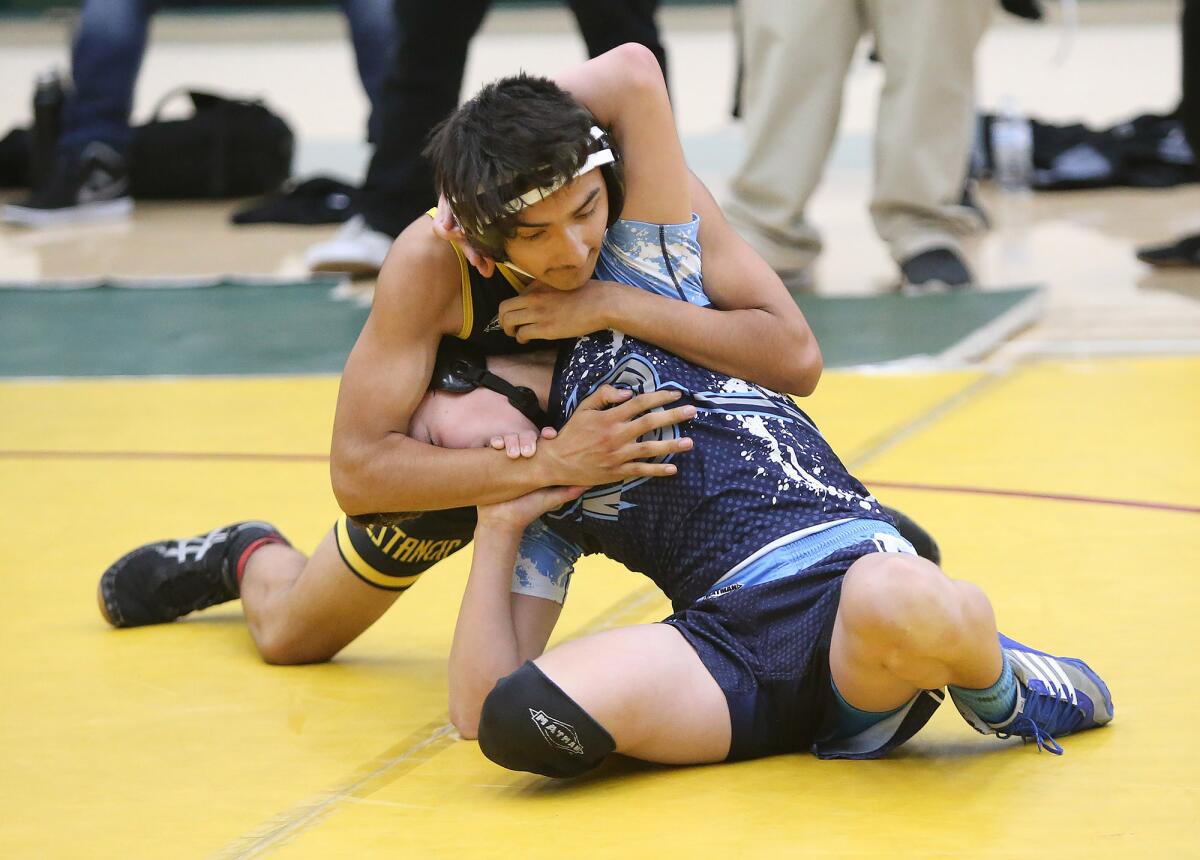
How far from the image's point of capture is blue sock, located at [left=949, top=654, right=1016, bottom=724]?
1734 mm

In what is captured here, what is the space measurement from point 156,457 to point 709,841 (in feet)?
6.18

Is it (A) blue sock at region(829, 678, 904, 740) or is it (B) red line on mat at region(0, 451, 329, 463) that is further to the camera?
(B) red line on mat at region(0, 451, 329, 463)

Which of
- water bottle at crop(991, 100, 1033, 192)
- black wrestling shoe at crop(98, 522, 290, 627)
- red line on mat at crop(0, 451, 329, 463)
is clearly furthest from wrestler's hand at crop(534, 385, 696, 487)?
water bottle at crop(991, 100, 1033, 192)

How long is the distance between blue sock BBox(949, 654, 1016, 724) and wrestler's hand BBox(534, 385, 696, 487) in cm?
37

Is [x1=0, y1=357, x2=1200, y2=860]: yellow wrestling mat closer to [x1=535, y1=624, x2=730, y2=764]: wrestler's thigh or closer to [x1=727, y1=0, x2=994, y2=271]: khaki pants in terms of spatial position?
[x1=535, y1=624, x2=730, y2=764]: wrestler's thigh

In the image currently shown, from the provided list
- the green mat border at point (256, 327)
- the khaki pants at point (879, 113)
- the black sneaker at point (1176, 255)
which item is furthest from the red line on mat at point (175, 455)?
the black sneaker at point (1176, 255)

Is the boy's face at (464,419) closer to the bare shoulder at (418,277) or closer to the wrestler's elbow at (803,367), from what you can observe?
the bare shoulder at (418,277)

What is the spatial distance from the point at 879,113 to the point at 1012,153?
1.91 meters

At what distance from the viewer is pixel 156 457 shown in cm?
322

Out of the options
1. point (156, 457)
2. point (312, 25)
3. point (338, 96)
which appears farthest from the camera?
point (312, 25)

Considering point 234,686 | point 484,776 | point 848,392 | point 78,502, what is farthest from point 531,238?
point 848,392

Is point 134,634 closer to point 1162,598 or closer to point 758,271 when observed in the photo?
point 758,271

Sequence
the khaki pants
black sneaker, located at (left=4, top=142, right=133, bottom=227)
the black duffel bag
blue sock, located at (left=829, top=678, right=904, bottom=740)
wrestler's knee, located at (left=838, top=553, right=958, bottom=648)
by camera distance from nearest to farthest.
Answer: wrestler's knee, located at (left=838, top=553, right=958, bottom=648) < blue sock, located at (left=829, top=678, right=904, bottom=740) < the khaki pants < black sneaker, located at (left=4, top=142, right=133, bottom=227) < the black duffel bag

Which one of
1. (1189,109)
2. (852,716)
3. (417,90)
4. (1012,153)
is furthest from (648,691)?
(1012,153)
